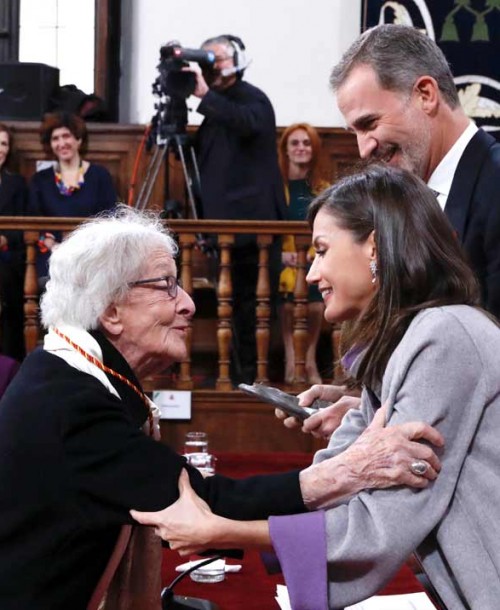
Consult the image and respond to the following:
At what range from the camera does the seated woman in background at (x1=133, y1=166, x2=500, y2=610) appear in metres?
1.77

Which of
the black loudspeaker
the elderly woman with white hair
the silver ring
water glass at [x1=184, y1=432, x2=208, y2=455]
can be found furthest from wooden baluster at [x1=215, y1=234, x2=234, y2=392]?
the silver ring

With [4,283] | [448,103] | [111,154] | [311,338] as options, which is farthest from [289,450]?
[448,103]

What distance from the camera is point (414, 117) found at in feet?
8.29

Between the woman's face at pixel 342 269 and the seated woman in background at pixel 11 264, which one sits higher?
the woman's face at pixel 342 269

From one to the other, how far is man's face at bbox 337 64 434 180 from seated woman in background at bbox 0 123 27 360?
3549 mm

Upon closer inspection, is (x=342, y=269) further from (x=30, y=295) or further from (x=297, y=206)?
(x=297, y=206)

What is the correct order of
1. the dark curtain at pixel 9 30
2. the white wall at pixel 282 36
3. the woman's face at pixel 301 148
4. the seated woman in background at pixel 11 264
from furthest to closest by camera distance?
the dark curtain at pixel 9 30 < the white wall at pixel 282 36 < the woman's face at pixel 301 148 < the seated woman in background at pixel 11 264

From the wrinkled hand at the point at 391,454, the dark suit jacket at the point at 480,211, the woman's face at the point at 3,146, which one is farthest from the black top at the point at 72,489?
the woman's face at the point at 3,146

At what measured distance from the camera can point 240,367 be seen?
6137 mm

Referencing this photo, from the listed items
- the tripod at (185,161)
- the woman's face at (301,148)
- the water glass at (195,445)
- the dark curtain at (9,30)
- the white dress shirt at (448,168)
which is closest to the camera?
the white dress shirt at (448,168)

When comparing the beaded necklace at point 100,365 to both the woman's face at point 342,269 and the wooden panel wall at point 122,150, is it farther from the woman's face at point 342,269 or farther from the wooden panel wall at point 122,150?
the wooden panel wall at point 122,150

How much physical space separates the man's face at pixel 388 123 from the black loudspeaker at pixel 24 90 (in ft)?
16.2

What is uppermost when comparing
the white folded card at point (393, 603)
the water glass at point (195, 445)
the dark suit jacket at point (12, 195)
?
the dark suit jacket at point (12, 195)

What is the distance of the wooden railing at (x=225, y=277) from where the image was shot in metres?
5.62
